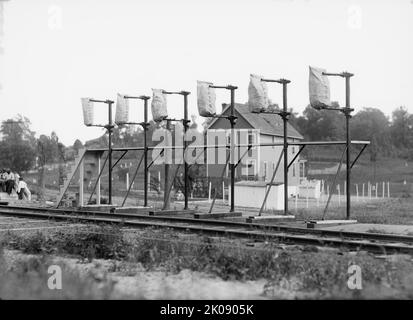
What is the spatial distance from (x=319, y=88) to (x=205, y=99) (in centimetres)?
365

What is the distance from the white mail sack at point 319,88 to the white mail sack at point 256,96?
146 cm

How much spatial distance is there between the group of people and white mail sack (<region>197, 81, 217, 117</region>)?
13.8m

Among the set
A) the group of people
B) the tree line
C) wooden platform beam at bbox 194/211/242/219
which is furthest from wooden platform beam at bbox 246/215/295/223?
the tree line

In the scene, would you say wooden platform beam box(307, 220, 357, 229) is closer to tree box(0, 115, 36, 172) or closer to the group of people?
the group of people

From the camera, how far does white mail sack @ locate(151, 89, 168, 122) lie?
18000mm

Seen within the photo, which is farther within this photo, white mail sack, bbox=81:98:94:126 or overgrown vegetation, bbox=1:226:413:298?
white mail sack, bbox=81:98:94:126

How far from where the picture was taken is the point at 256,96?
14992 millimetres

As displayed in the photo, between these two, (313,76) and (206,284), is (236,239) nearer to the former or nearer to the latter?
(206,284)

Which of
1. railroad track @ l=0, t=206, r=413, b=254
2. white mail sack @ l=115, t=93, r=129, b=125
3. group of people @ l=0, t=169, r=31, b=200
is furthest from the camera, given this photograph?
group of people @ l=0, t=169, r=31, b=200

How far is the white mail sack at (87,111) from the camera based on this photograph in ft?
66.3

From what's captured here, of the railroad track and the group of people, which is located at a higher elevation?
the group of people

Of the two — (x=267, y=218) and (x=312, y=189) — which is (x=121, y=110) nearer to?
(x=267, y=218)

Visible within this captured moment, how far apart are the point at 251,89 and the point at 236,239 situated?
557cm
